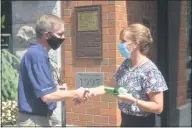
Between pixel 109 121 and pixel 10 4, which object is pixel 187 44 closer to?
pixel 109 121

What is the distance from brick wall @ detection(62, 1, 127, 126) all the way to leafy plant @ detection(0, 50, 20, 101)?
0.80 meters

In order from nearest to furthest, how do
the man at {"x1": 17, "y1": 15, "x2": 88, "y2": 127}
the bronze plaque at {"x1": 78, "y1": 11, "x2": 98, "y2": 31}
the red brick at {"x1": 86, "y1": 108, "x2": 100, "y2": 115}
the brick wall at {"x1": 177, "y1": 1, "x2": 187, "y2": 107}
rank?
the man at {"x1": 17, "y1": 15, "x2": 88, "y2": 127} → the bronze plaque at {"x1": 78, "y1": 11, "x2": 98, "y2": 31} → the red brick at {"x1": 86, "y1": 108, "x2": 100, "y2": 115} → the brick wall at {"x1": 177, "y1": 1, "x2": 187, "y2": 107}

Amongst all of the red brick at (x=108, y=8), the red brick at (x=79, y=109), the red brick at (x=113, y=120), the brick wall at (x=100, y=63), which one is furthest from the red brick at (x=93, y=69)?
the red brick at (x=108, y=8)

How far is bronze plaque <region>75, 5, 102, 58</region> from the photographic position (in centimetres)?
524

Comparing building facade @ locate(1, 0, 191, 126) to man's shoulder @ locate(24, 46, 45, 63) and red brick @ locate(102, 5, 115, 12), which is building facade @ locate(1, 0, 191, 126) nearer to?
red brick @ locate(102, 5, 115, 12)

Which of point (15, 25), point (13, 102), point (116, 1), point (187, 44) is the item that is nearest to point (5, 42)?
point (15, 25)

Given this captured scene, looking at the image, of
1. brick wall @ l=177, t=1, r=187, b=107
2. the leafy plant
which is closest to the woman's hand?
the leafy plant

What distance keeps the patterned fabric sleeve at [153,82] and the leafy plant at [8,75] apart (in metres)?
3.01

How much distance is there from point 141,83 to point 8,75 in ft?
9.75

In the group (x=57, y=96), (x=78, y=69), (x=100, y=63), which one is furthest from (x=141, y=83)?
(x=78, y=69)

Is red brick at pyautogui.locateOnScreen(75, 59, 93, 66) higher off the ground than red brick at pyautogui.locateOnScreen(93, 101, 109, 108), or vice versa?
red brick at pyautogui.locateOnScreen(75, 59, 93, 66)

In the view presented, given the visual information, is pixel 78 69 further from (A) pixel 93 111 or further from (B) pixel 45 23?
(B) pixel 45 23

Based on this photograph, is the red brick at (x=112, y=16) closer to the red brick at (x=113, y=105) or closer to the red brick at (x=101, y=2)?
the red brick at (x=101, y=2)

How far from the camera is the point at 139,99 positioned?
3234 millimetres
